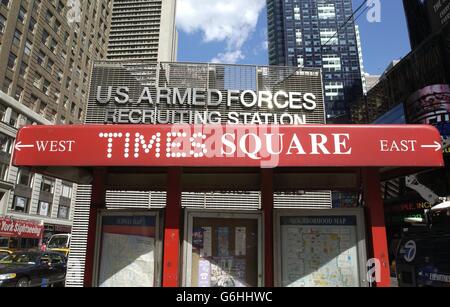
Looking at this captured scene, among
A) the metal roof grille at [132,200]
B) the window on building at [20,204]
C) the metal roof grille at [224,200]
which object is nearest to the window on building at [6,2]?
the window on building at [20,204]

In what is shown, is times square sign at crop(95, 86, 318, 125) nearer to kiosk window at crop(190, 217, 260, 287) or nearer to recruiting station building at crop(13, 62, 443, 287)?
recruiting station building at crop(13, 62, 443, 287)

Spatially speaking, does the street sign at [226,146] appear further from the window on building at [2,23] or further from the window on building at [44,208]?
the window on building at [44,208]

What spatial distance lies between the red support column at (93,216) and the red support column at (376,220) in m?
4.43

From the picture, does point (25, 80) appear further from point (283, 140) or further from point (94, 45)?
point (283, 140)

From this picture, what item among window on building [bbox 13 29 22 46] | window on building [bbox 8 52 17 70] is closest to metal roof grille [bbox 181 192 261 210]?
window on building [bbox 8 52 17 70]

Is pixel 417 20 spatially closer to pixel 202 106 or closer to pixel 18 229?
pixel 202 106

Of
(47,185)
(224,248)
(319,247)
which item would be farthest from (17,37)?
(319,247)

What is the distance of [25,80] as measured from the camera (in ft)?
145

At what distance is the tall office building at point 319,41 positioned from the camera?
140425 mm

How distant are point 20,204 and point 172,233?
44.0 metres

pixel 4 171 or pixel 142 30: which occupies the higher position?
pixel 142 30

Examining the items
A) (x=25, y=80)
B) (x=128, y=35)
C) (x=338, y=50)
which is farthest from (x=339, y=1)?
(x=25, y=80)

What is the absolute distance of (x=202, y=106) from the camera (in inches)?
457

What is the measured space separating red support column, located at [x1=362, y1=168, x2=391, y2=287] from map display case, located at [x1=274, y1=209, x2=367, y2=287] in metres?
0.25
